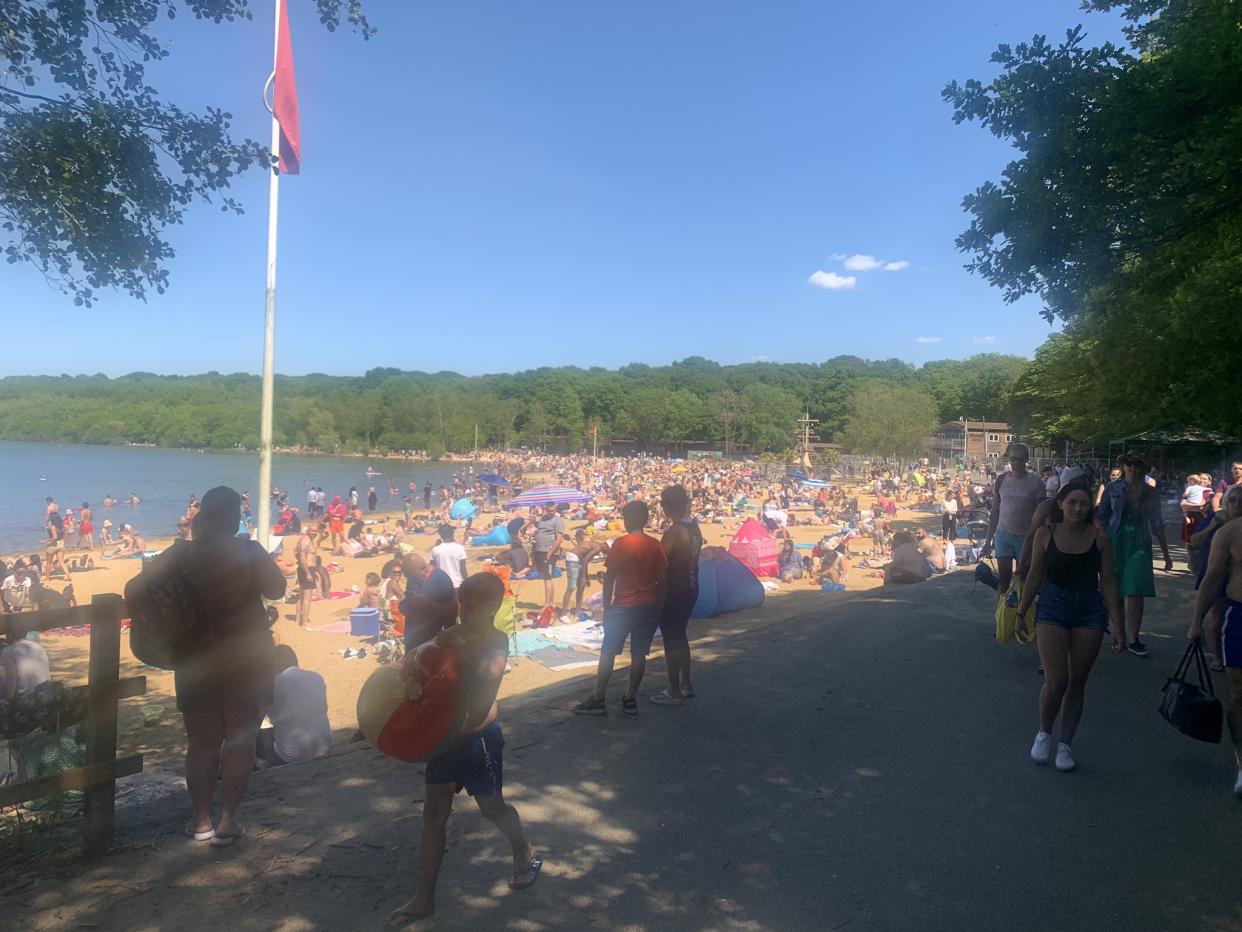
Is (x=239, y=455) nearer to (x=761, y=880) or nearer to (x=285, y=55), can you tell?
(x=285, y=55)

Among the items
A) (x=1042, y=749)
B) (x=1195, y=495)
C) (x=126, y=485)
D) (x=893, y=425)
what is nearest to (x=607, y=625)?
(x=1042, y=749)

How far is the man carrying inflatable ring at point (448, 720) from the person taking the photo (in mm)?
2570

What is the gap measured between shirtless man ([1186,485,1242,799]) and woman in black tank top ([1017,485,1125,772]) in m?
0.37

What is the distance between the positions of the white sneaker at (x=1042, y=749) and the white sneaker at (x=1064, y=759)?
2.4 inches

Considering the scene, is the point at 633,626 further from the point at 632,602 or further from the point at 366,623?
the point at 366,623

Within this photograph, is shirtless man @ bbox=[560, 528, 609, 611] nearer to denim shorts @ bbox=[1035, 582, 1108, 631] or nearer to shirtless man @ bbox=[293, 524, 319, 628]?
shirtless man @ bbox=[293, 524, 319, 628]

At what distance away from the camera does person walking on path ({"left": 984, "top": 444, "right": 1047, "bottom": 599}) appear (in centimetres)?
612

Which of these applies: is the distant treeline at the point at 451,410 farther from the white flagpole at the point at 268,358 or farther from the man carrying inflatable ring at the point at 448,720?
the man carrying inflatable ring at the point at 448,720

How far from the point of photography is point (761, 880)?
290 cm

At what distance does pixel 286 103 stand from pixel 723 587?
8435 millimetres

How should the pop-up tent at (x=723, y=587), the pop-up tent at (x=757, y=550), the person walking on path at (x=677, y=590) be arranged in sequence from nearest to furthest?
the person walking on path at (x=677, y=590), the pop-up tent at (x=723, y=587), the pop-up tent at (x=757, y=550)

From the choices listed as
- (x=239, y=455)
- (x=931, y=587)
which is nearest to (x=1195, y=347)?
(x=931, y=587)

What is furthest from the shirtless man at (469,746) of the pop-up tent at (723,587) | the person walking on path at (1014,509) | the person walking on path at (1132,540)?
the pop-up tent at (723,587)

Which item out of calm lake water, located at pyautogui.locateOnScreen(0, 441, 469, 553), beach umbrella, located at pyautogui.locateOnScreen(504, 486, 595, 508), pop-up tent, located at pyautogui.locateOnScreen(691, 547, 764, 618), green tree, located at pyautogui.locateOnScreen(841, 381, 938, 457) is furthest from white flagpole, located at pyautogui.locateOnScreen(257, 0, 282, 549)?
green tree, located at pyautogui.locateOnScreen(841, 381, 938, 457)
